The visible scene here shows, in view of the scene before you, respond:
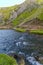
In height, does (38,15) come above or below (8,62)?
below

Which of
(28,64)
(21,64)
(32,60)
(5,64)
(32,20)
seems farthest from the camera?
(32,20)

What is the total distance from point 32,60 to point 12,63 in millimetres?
18326

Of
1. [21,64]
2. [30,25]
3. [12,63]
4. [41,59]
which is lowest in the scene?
[30,25]

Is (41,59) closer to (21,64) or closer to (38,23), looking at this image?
(21,64)

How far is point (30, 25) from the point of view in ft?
544

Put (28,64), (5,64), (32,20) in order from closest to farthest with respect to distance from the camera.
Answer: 1. (5,64)
2. (28,64)
3. (32,20)

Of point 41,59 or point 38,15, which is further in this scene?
point 38,15

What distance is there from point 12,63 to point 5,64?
134cm

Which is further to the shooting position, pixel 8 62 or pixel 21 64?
pixel 21 64

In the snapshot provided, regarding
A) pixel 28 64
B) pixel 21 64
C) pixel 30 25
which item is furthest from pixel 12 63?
pixel 30 25

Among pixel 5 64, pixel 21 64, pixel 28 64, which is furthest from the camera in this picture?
pixel 28 64

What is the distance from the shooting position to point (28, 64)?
4666 cm

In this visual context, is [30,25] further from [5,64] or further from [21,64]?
[5,64]

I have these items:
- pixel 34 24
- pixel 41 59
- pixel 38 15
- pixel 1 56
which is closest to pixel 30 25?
pixel 34 24
